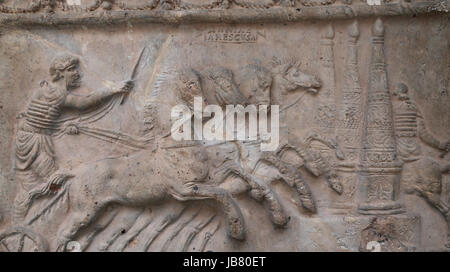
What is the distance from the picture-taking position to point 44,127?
4.85 meters

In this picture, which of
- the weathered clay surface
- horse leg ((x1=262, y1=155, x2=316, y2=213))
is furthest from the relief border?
horse leg ((x1=262, y1=155, x2=316, y2=213))

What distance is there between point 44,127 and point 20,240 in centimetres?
98

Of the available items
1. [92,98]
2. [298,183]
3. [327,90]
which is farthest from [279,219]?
[92,98]

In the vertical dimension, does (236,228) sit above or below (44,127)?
below

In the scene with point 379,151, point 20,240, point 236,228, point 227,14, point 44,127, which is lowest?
point 20,240

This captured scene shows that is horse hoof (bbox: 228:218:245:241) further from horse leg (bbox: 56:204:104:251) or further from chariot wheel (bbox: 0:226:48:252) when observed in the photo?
chariot wheel (bbox: 0:226:48:252)

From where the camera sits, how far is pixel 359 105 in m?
4.83

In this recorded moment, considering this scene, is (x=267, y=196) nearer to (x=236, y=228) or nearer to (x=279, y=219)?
(x=279, y=219)

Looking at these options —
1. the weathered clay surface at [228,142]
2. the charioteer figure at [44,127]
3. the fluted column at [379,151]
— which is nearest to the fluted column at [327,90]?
the weathered clay surface at [228,142]

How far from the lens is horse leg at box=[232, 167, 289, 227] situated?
15.3ft

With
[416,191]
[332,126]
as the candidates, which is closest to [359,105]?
[332,126]

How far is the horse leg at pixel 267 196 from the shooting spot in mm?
4660

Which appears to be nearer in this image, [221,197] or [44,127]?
[221,197]

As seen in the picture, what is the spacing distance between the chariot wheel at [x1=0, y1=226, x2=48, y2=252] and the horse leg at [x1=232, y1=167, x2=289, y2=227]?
1792 millimetres
